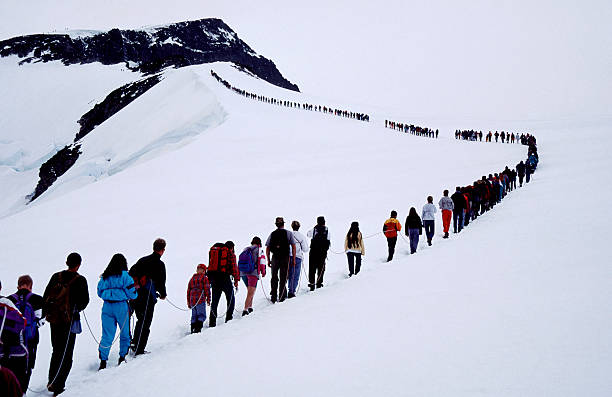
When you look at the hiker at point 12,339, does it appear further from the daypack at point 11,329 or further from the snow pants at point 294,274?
the snow pants at point 294,274

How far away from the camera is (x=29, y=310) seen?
4691 millimetres

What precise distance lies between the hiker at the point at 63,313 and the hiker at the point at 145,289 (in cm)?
86

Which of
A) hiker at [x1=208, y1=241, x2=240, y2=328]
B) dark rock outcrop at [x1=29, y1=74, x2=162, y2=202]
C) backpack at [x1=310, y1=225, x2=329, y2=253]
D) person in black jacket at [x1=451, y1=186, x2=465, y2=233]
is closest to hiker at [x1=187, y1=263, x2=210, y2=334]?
hiker at [x1=208, y1=241, x2=240, y2=328]

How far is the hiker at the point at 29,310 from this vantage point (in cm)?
464

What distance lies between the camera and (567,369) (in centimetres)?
352

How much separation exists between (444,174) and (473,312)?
60.0 ft

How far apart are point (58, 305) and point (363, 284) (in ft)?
16.1

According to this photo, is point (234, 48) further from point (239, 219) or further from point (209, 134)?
point (239, 219)

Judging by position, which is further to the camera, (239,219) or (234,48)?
(234,48)

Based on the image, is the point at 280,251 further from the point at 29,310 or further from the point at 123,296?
the point at 29,310

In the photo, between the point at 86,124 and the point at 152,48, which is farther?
the point at 152,48

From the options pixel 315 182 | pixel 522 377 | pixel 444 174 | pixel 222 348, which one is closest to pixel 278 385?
pixel 222 348

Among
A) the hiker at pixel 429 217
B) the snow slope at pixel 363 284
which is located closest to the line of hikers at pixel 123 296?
the snow slope at pixel 363 284

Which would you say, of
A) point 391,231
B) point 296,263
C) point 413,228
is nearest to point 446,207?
point 413,228
